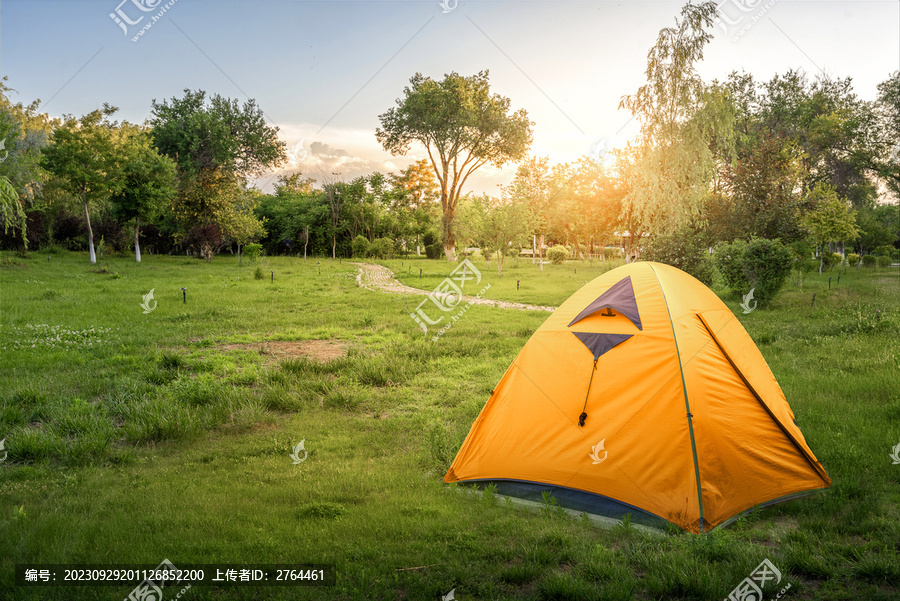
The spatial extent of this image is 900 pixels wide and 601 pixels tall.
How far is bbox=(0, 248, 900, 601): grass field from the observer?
3416mm

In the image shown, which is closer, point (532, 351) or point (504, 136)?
point (532, 351)

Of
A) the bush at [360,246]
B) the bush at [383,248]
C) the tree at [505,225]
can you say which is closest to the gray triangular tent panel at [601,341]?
the tree at [505,225]

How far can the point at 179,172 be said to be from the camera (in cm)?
3553

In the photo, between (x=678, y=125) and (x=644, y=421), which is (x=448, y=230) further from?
(x=644, y=421)

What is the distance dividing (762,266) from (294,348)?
1340 cm

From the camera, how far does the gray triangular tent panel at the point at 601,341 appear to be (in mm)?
4902

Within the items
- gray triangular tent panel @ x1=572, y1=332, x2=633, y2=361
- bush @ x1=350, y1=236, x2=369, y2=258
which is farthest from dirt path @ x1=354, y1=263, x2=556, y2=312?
bush @ x1=350, y1=236, x2=369, y2=258

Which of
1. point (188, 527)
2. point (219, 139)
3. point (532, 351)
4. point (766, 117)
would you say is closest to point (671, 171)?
point (532, 351)

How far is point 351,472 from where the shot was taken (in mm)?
5059

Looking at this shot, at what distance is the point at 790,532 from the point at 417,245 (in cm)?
4752

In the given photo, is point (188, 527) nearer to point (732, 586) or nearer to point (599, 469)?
point (599, 469)

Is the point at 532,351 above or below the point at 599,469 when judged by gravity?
above

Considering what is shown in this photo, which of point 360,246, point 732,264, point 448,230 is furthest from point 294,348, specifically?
point 360,246

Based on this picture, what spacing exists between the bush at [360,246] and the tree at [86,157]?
62.4 ft
